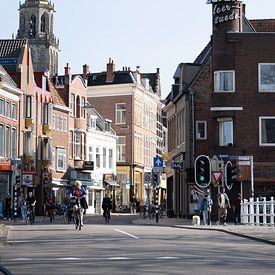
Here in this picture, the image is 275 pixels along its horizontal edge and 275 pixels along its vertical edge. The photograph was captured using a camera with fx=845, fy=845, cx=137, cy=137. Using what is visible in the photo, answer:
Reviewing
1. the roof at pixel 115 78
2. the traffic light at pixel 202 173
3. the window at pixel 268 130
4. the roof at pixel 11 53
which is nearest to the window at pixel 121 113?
the roof at pixel 115 78

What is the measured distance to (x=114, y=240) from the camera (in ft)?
84.6

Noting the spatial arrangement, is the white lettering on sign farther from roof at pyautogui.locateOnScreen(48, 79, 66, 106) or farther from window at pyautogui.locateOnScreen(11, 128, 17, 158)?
roof at pyautogui.locateOnScreen(48, 79, 66, 106)

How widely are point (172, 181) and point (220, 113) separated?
1629cm

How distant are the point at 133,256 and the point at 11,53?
51.8m

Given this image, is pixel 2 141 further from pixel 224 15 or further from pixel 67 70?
pixel 67 70

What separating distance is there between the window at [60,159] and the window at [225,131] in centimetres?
2714

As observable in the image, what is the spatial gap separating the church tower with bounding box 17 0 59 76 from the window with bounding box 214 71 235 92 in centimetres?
12637

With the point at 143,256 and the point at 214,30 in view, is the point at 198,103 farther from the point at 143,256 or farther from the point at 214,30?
the point at 143,256

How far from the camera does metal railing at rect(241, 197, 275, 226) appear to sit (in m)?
39.5

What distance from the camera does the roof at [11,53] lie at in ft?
221

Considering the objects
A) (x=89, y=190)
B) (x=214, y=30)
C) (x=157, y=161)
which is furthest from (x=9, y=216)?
(x=89, y=190)

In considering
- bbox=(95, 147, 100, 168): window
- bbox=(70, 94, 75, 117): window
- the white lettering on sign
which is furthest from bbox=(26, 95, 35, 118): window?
bbox=(95, 147, 100, 168): window

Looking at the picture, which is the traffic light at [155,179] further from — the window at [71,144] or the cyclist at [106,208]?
the window at [71,144]

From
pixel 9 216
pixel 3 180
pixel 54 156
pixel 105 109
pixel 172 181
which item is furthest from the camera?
pixel 105 109
